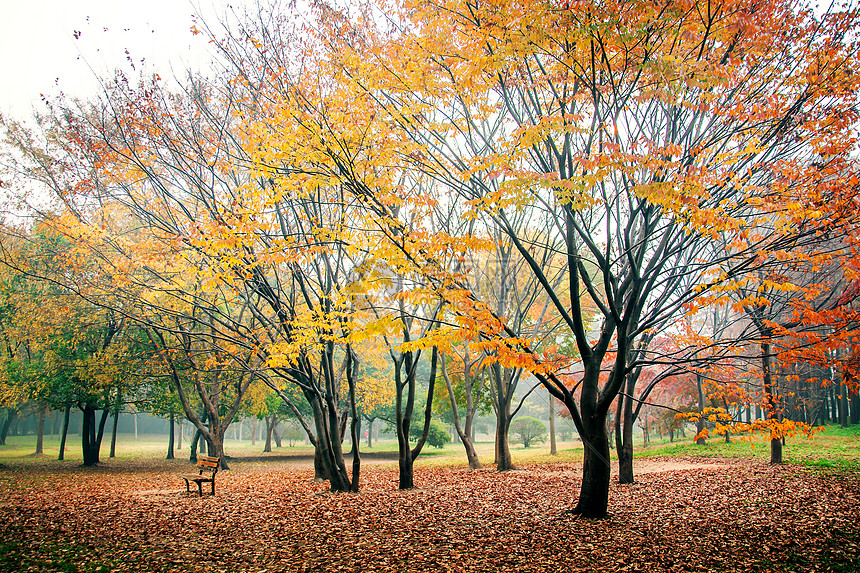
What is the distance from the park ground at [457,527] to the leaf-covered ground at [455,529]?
0.08 ft

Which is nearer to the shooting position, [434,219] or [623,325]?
[623,325]

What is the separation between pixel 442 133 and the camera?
896 cm

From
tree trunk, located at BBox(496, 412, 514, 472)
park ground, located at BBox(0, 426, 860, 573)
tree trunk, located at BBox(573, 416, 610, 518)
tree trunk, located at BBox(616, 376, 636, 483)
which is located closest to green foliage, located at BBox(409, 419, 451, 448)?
tree trunk, located at BBox(496, 412, 514, 472)

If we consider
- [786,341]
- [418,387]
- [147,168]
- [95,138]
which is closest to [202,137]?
[147,168]

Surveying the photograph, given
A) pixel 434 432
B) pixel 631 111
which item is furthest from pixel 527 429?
pixel 631 111

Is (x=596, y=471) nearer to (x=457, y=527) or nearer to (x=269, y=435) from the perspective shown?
(x=457, y=527)

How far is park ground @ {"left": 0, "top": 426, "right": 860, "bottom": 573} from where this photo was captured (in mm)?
5523

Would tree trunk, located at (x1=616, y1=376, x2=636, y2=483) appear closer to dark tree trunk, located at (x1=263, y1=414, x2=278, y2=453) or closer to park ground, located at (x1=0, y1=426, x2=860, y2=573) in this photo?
park ground, located at (x1=0, y1=426, x2=860, y2=573)

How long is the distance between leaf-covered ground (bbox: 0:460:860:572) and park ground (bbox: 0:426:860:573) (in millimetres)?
26

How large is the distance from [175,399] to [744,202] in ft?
82.1

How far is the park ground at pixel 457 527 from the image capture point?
5523 millimetres

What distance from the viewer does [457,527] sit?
7160 mm

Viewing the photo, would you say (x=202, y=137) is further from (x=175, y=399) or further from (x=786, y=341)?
(x=175, y=399)

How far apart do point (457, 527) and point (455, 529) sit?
135mm
